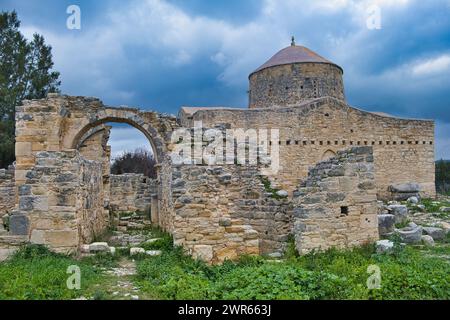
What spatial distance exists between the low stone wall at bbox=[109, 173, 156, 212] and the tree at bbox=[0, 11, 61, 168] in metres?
10.6

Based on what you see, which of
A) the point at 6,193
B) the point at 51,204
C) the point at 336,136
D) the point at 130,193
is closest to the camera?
the point at 51,204

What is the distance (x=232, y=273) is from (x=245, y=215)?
8.07 ft

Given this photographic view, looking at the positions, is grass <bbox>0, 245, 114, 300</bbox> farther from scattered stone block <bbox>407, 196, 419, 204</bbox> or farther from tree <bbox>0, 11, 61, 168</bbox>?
tree <bbox>0, 11, 61, 168</bbox>

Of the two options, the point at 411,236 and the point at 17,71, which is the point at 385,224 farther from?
the point at 17,71

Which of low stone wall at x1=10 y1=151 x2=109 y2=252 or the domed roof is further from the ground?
the domed roof

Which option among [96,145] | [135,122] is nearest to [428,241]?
[135,122]

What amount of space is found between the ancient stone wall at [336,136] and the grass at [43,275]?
469 inches

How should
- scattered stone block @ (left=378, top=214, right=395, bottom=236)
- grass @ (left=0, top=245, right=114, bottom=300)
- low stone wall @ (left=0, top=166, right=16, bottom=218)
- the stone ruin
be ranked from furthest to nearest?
low stone wall @ (left=0, top=166, right=16, bottom=218), scattered stone block @ (left=378, top=214, right=395, bottom=236), the stone ruin, grass @ (left=0, top=245, right=114, bottom=300)

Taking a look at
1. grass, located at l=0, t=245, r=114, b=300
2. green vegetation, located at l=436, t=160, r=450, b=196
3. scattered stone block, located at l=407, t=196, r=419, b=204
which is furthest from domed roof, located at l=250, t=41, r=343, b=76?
grass, located at l=0, t=245, r=114, b=300

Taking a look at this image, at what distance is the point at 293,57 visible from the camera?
2328cm

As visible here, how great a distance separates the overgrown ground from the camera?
4906mm

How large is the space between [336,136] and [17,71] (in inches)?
744

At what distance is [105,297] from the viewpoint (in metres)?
4.84
